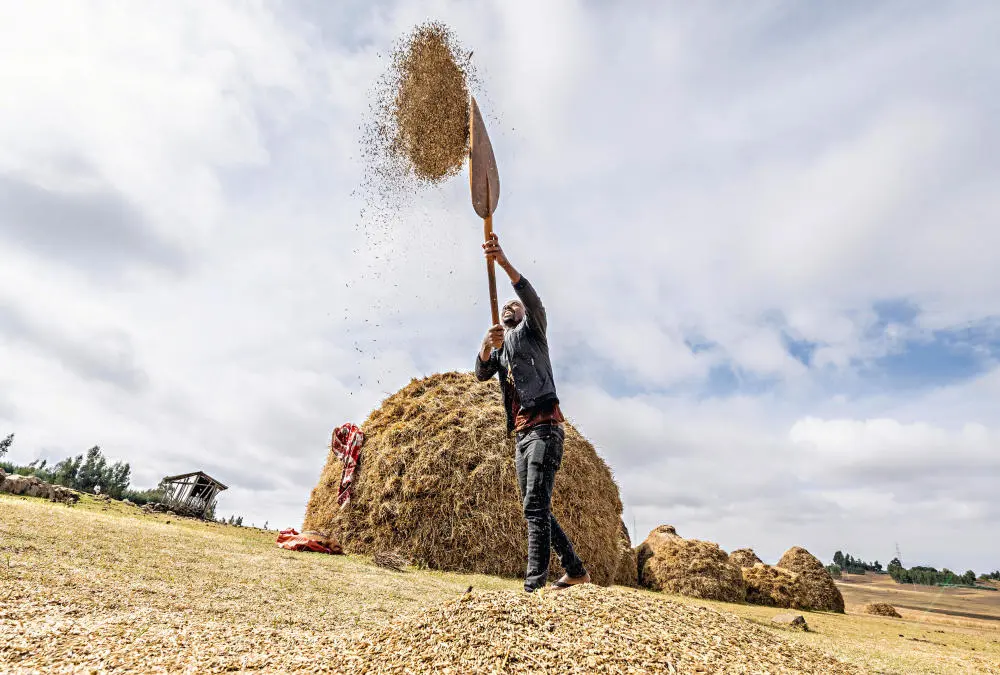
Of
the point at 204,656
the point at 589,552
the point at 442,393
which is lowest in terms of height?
the point at 204,656

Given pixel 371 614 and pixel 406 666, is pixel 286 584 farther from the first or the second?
pixel 406 666

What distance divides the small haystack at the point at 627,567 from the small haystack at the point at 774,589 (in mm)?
2502

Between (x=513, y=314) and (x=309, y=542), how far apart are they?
6288mm

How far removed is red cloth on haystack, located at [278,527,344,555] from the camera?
8.59 meters

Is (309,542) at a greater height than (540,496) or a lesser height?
Answer: lesser

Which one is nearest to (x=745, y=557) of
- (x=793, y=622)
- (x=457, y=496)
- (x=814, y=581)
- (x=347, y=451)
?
(x=814, y=581)

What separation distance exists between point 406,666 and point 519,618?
2.27 ft

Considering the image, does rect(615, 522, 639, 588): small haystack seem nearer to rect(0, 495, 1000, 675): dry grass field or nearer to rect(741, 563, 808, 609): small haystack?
rect(741, 563, 808, 609): small haystack

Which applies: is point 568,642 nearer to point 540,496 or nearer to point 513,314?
point 540,496

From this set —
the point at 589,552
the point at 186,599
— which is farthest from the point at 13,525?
the point at 589,552

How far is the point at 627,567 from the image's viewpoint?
11.6 meters

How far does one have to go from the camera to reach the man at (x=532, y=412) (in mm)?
4055

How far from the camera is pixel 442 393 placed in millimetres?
10703

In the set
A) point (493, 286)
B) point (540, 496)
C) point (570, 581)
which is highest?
point (493, 286)
